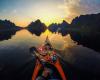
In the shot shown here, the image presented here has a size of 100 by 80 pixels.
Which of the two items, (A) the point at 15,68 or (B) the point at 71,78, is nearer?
(B) the point at 71,78

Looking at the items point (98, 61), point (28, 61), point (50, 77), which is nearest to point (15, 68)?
point (28, 61)

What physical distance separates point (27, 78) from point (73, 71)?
19.7 ft

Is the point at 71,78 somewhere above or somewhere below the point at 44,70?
below

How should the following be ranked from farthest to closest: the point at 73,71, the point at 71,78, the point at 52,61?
the point at 73,71
the point at 71,78
the point at 52,61

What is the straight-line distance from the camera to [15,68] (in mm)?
27500

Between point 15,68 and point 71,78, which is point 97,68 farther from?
point 15,68

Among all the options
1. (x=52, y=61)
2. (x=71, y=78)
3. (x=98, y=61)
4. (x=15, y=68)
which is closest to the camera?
(x=52, y=61)

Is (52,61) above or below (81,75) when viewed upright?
above

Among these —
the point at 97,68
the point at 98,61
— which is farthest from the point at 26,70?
the point at 98,61

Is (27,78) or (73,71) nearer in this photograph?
(27,78)

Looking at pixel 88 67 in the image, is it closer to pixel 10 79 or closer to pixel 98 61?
pixel 98 61

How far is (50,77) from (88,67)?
990 centimetres

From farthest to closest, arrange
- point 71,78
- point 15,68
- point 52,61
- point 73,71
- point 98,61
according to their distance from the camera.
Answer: point 98,61 → point 15,68 → point 73,71 → point 71,78 → point 52,61

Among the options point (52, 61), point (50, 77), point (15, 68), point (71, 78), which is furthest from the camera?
point (15, 68)
